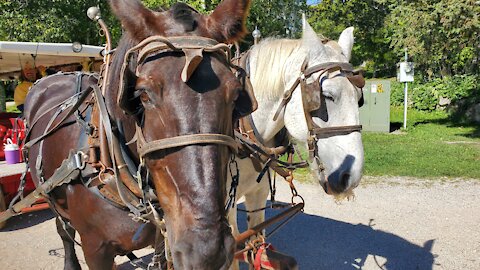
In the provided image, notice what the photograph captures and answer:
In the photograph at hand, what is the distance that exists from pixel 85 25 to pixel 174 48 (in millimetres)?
15436

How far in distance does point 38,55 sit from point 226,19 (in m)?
6.06

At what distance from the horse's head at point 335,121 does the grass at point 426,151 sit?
5717mm

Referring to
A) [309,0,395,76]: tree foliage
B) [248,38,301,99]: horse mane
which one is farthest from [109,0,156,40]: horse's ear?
[309,0,395,76]: tree foliage

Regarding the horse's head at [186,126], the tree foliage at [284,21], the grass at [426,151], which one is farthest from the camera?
the tree foliage at [284,21]

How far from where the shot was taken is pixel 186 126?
1360mm

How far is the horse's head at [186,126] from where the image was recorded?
1.34 meters

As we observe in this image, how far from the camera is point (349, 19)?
3300 cm

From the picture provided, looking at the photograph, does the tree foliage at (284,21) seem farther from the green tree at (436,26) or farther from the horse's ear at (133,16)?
the horse's ear at (133,16)

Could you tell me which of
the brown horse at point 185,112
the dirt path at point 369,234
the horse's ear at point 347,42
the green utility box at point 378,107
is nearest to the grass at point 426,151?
the green utility box at point 378,107

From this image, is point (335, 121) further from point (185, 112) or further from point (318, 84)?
point (185, 112)

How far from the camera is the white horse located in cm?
264

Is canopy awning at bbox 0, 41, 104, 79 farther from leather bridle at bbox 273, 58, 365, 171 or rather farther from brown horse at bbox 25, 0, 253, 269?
brown horse at bbox 25, 0, 253, 269

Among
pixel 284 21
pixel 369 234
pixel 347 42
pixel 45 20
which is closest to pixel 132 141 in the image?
pixel 347 42

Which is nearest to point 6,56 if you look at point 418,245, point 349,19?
point 418,245
